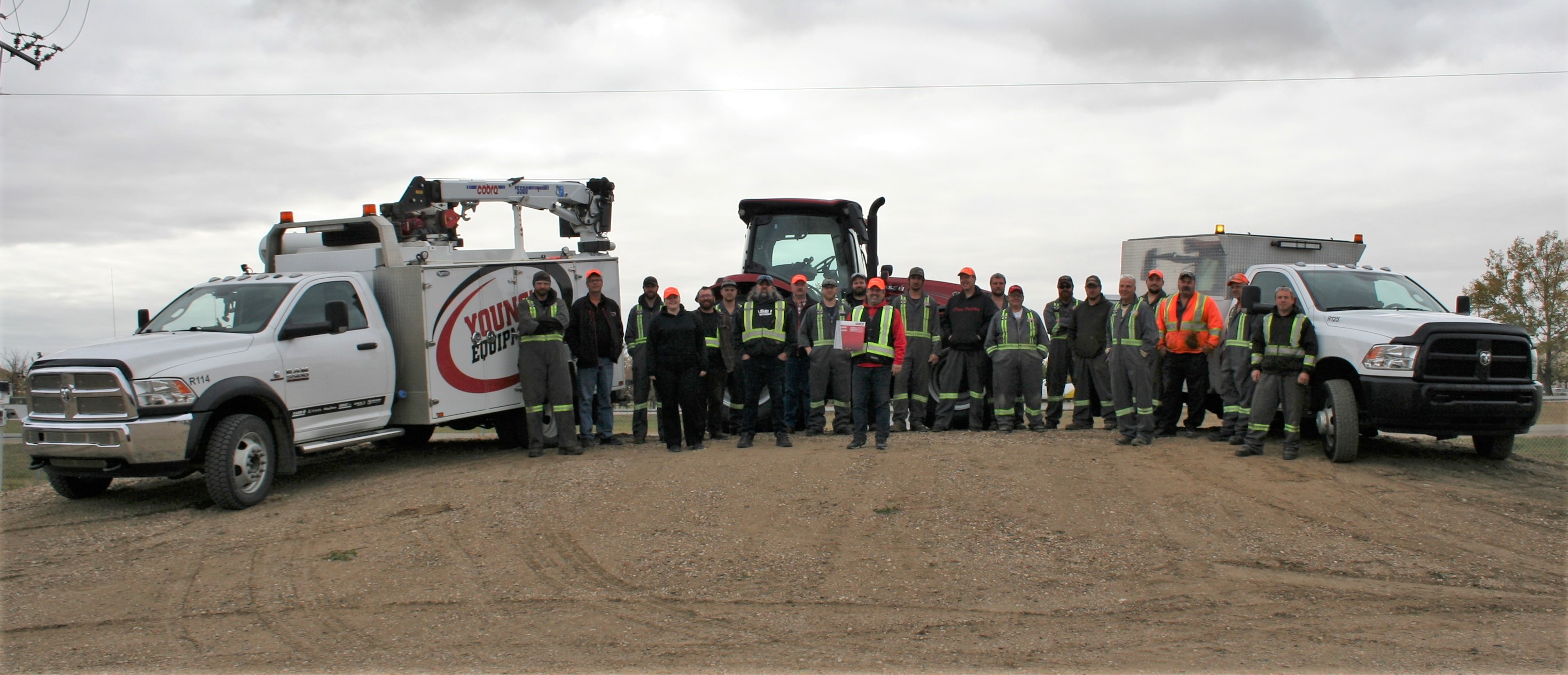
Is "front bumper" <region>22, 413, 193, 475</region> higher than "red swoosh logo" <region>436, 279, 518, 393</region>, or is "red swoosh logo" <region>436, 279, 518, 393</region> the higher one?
"red swoosh logo" <region>436, 279, 518, 393</region>

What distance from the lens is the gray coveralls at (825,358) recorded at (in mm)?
11492

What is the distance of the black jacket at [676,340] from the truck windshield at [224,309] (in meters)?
3.70

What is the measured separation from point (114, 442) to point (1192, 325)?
10498 millimetres

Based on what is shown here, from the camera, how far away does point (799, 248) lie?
13391mm

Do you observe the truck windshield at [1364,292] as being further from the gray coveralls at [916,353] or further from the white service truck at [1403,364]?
the gray coveralls at [916,353]

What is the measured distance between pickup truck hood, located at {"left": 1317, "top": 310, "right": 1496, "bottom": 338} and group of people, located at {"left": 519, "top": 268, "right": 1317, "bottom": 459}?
1.58 feet

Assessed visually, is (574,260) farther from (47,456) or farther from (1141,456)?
(1141,456)

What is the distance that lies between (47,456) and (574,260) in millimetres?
5803

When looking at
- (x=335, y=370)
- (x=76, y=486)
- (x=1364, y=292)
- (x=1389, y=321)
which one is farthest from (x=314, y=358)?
(x=1364, y=292)

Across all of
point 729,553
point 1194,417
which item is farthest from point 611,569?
point 1194,417

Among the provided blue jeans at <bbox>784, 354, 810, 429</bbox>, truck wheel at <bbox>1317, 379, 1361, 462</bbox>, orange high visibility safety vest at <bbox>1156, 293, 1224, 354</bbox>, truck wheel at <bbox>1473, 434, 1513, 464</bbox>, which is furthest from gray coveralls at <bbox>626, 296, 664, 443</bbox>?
truck wheel at <bbox>1473, 434, 1513, 464</bbox>

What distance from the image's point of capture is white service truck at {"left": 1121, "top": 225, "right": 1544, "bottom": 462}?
9305 mm

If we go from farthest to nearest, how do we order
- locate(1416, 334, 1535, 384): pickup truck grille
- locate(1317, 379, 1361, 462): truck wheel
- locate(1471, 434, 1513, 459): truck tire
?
locate(1471, 434, 1513, 459): truck tire, locate(1317, 379, 1361, 462): truck wheel, locate(1416, 334, 1535, 384): pickup truck grille

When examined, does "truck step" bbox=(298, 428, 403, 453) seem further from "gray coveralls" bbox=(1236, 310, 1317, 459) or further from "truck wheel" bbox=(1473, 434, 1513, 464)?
"truck wheel" bbox=(1473, 434, 1513, 464)
